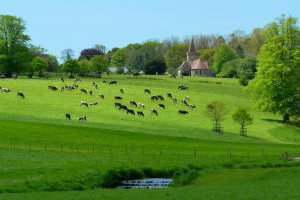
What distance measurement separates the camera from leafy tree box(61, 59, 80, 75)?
468ft

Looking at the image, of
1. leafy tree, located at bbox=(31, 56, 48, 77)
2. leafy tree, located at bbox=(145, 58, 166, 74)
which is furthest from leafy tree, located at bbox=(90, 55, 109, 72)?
leafy tree, located at bbox=(145, 58, 166, 74)

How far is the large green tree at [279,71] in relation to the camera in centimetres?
9081

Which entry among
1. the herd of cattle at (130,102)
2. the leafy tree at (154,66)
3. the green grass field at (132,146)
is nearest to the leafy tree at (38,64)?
the green grass field at (132,146)

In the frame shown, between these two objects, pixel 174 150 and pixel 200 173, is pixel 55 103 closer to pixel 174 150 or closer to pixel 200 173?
pixel 174 150

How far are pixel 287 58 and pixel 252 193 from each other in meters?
63.3

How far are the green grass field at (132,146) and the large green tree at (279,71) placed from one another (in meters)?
3.16

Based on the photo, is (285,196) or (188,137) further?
(188,137)

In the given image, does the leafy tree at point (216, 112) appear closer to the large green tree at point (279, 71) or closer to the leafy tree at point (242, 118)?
the leafy tree at point (242, 118)

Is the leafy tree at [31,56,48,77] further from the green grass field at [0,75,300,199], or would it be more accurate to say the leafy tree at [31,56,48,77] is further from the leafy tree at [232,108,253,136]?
the leafy tree at [232,108,253,136]

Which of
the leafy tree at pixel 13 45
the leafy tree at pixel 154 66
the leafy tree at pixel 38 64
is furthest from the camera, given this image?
the leafy tree at pixel 154 66

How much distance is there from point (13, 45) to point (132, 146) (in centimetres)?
8591

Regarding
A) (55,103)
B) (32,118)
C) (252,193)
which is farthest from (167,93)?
(252,193)

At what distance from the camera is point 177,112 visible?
298ft

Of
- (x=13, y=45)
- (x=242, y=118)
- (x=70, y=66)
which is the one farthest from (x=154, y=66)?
(x=242, y=118)
